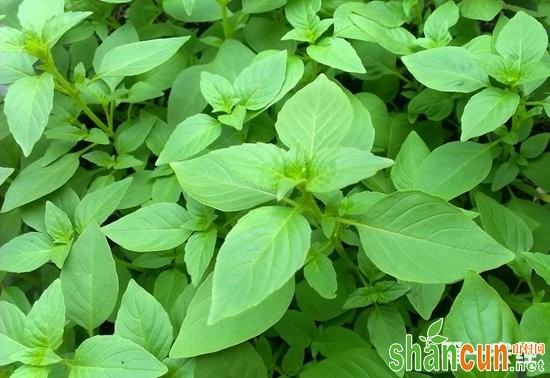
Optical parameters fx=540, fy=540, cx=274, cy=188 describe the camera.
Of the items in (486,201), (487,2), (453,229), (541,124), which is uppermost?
(487,2)

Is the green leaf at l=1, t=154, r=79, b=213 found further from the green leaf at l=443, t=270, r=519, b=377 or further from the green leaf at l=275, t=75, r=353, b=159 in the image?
the green leaf at l=443, t=270, r=519, b=377

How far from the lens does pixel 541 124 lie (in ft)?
4.60

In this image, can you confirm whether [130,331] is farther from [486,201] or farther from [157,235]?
[486,201]

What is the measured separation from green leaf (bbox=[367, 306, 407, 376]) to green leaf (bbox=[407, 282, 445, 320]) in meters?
0.07

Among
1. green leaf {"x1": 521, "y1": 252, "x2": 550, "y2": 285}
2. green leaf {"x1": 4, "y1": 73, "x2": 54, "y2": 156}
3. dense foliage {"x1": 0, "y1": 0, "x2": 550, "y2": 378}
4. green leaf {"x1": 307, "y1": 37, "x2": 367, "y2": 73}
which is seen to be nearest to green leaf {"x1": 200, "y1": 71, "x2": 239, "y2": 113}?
dense foliage {"x1": 0, "y1": 0, "x2": 550, "y2": 378}

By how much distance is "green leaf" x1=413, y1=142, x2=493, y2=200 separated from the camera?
102cm

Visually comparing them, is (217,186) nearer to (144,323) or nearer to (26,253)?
(144,323)

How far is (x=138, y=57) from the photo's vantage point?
111cm

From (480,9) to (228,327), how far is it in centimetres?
85

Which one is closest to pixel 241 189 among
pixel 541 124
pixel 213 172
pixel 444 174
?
pixel 213 172

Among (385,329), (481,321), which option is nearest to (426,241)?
(481,321)

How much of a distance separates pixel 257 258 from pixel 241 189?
17cm

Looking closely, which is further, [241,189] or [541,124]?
[541,124]

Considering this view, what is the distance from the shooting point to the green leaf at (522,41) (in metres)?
1.00
